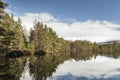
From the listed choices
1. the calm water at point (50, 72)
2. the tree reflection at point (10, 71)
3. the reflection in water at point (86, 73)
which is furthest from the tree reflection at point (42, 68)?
the tree reflection at point (10, 71)

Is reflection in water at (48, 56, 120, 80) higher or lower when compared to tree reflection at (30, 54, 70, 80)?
lower

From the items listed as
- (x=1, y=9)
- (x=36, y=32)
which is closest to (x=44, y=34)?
(x=36, y=32)

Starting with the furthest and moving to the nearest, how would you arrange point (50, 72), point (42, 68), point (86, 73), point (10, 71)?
point (42, 68), point (50, 72), point (86, 73), point (10, 71)

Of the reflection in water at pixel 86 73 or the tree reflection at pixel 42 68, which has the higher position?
the tree reflection at pixel 42 68

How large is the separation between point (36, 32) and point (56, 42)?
37359 millimetres

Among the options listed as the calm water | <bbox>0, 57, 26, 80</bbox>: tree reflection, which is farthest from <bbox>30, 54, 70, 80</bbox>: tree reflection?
<bbox>0, 57, 26, 80</bbox>: tree reflection

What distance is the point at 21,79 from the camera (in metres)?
39.0

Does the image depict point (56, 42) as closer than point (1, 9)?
No

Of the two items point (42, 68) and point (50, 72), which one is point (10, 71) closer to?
point (50, 72)

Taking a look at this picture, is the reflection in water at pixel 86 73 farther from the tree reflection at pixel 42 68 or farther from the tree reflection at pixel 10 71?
the tree reflection at pixel 10 71

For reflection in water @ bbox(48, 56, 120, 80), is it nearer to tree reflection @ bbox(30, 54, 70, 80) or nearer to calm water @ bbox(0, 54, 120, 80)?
calm water @ bbox(0, 54, 120, 80)

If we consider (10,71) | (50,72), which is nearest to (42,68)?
(50,72)

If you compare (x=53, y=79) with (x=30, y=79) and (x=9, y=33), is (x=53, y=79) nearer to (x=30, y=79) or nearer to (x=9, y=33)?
(x=30, y=79)

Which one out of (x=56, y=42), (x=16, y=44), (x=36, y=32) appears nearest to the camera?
(x=16, y=44)
